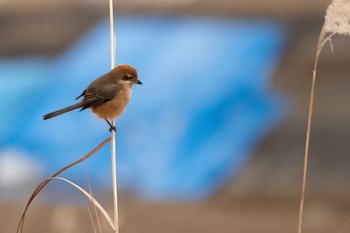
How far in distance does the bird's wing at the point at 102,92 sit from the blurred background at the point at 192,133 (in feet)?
7.94

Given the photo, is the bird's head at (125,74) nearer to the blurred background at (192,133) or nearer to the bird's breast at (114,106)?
the bird's breast at (114,106)

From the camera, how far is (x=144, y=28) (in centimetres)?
788

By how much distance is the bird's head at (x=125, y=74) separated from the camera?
4.16 metres

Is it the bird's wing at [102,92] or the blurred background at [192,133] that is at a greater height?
the bird's wing at [102,92]

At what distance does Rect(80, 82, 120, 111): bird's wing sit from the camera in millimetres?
4184

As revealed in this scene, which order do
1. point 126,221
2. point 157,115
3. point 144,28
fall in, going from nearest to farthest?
point 126,221 → point 157,115 → point 144,28

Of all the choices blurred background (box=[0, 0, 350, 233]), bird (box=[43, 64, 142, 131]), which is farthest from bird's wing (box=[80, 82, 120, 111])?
blurred background (box=[0, 0, 350, 233])

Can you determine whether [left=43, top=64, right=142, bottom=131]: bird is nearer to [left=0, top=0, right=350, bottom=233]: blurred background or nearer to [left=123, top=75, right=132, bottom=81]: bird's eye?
[left=123, top=75, right=132, bottom=81]: bird's eye

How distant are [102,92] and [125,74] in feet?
0.52

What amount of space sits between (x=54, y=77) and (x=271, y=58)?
222cm

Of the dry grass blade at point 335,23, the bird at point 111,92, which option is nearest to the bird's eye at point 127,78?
the bird at point 111,92

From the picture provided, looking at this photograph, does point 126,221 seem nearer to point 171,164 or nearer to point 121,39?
point 171,164

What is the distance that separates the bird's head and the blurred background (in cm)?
242

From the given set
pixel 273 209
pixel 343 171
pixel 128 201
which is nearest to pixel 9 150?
pixel 128 201
